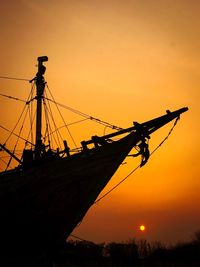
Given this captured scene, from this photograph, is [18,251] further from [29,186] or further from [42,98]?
[42,98]

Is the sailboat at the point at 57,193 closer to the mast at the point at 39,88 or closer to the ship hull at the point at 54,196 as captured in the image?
the ship hull at the point at 54,196

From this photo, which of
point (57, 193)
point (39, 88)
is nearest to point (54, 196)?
point (57, 193)

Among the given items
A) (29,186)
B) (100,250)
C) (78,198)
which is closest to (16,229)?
(29,186)

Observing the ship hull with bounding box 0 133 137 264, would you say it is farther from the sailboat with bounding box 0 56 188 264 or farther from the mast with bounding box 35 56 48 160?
the mast with bounding box 35 56 48 160

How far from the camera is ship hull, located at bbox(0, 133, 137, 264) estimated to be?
13523mm

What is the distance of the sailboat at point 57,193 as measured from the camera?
44.4 ft

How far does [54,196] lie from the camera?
13.5 m

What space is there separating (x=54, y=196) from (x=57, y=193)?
185mm

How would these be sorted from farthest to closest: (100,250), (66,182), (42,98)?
(100,250) → (42,98) → (66,182)

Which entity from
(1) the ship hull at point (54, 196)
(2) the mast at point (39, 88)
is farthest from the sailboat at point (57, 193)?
(2) the mast at point (39, 88)

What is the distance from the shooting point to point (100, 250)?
30.8 meters

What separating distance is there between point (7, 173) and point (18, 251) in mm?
3723

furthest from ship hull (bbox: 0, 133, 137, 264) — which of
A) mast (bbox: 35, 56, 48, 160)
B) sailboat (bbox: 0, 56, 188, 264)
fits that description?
mast (bbox: 35, 56, 48, 160)

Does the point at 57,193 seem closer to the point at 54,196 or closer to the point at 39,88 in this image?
the point at 54,196
